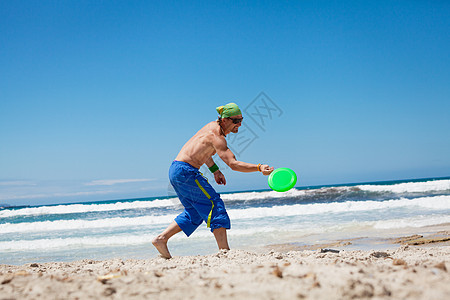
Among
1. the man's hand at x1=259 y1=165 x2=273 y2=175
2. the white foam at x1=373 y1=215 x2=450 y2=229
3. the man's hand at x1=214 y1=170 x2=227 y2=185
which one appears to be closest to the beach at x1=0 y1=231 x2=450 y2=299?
the man's hand at x1=259 y1=165 x2=273 y2=175

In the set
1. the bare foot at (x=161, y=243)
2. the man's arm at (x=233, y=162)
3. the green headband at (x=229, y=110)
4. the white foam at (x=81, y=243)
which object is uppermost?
the green headband at (x=229, y=110)

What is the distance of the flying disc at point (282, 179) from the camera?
3.56 metres

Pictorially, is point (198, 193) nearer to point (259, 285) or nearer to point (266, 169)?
point (266, 169)

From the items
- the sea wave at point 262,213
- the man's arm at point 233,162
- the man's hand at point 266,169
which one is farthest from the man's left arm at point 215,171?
the sea wave at point 262,213

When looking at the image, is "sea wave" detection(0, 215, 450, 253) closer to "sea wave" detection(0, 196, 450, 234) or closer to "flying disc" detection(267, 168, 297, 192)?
"flying disc" detection(267, 168, 297, 192)

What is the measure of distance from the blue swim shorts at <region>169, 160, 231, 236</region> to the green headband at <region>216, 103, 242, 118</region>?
66 centimetres

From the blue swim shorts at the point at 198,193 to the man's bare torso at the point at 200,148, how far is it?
2.8 inches

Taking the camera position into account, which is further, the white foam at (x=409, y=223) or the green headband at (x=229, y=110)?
the white foam at (x=409, y=223)

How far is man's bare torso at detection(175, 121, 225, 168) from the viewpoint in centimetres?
359

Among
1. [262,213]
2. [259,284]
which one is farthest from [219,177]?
[262,213]

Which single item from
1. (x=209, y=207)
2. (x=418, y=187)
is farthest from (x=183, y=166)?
(x=418, y=187)

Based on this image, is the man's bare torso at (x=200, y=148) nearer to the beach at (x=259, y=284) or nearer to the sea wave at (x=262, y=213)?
the beach at (x=259, y=284)

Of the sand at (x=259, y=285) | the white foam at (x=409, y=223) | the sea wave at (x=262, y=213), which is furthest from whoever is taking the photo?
the sea wave at (x=262, y=213)

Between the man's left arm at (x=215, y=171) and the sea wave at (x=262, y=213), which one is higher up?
the man's left arm at (x=215, y=171)
